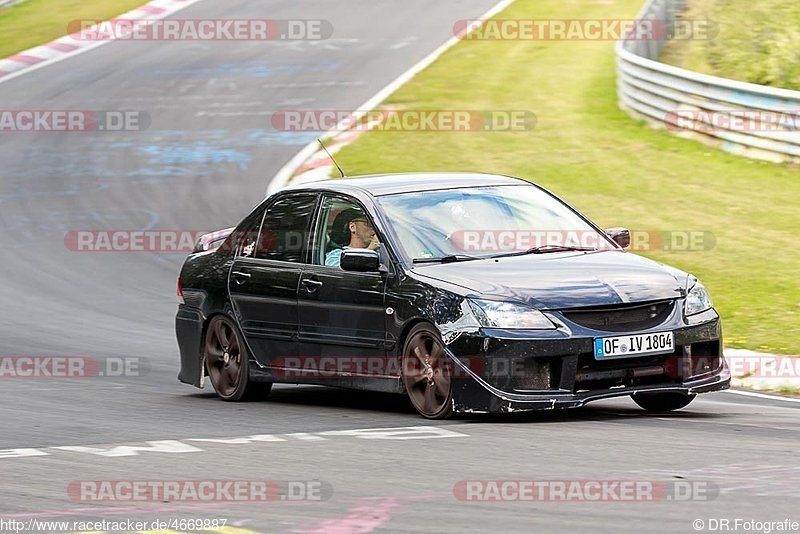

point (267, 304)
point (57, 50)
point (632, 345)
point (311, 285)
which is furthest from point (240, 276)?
point (57, 50)

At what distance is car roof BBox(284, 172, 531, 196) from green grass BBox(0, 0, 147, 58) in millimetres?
25427

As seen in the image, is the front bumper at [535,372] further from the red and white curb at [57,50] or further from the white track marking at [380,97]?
the red and white curb at [57,50]

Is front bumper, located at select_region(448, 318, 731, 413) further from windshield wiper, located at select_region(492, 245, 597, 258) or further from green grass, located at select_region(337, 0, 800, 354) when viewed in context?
green grass, located at select_region(337, 0, 800, 354)

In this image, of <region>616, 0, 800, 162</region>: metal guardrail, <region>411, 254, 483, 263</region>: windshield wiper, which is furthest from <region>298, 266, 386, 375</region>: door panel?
<region>616, 0, 800, 162</region>: metal guardrail

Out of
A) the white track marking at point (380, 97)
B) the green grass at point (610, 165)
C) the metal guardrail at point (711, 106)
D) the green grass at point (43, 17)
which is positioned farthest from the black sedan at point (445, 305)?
the green grass at point (43, 17)

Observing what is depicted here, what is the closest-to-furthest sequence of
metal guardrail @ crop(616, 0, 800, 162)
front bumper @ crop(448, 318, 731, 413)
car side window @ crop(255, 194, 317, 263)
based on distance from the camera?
1. front bumper @ crop(448, 318, 731, 413)
2. car side window @ crop(255, 194, 317, 263)
3. metal guardrail @ crop(616, 0, 800, 162)

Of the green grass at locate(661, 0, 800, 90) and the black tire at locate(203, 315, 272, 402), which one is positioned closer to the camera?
the black tire at locate(203, 315, 272, 402)

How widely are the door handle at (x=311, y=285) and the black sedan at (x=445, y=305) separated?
0.7 inches

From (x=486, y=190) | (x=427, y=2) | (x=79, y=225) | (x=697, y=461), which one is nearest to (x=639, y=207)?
(x=79, y=225)

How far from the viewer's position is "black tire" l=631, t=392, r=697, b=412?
955 centimetres

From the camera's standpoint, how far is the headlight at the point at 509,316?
8703 mm

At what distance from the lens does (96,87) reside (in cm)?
3108

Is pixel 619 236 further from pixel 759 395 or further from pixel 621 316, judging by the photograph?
pixel 621 316

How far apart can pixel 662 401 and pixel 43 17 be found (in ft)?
102
